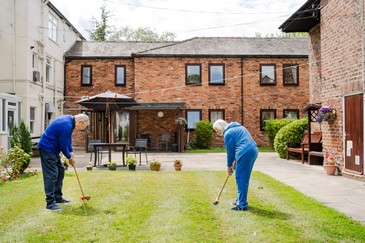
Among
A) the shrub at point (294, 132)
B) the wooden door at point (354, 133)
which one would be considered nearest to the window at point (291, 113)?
the shrub at point (294, 132)

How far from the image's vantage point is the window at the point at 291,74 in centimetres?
2359

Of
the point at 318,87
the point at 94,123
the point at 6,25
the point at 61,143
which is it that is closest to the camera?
the point at 61,143

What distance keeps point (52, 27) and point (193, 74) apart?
872cm

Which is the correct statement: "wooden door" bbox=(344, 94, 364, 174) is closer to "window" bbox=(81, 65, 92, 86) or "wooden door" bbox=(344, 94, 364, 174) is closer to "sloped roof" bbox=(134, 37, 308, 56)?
"sloped roof" bbox=(134, 37, 308, 56)

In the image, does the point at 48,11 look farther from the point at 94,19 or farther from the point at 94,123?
the point at 94,19

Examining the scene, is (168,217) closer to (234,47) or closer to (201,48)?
(201,48)

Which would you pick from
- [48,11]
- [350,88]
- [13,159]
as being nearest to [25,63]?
[48,11]

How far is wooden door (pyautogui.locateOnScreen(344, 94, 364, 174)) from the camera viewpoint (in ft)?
31.1

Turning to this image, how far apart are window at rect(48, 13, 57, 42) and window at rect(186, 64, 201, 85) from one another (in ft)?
26.7

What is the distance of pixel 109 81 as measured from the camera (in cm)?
2359

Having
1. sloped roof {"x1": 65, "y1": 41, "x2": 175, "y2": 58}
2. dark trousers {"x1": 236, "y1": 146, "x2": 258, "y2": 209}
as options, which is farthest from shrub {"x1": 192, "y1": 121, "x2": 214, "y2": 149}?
dark trousers {"x1": 236, "y1": 146, "x2": 258, "y2": 209}

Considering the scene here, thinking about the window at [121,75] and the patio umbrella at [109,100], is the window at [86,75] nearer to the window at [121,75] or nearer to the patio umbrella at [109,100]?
the window at [121,75]

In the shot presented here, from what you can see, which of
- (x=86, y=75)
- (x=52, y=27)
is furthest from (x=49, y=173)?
(x=86, y=75)

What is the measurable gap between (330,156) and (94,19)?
1375 inches
